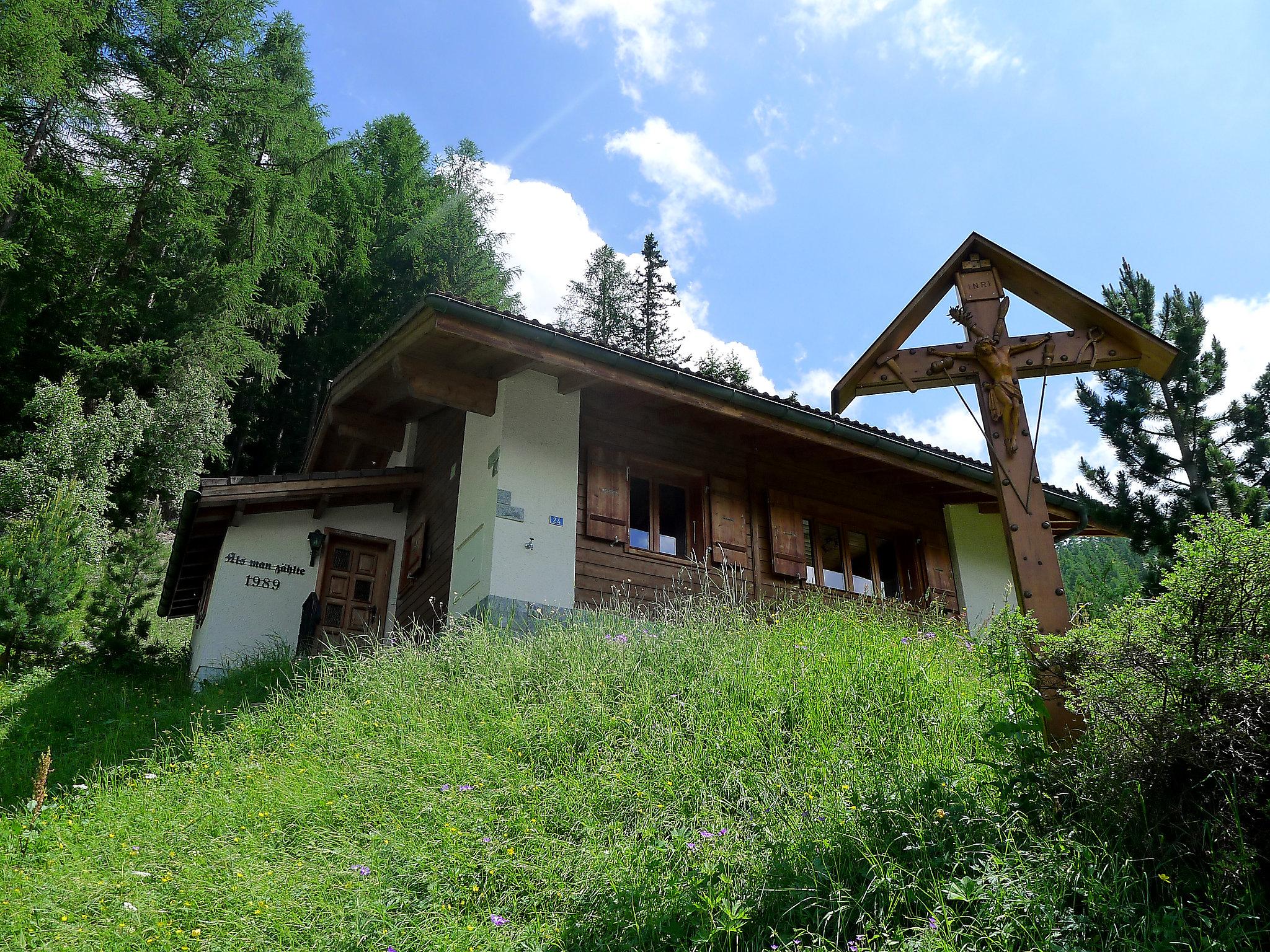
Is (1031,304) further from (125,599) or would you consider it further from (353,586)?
(125,599)

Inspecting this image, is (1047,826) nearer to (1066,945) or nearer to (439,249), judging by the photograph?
(1066,945)

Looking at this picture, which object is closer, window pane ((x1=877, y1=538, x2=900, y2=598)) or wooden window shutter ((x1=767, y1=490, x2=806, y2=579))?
wooden window shutter ((x1=767, y1=490, x2=806, y2=579))

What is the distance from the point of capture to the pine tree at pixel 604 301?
→ 3169 centimetres

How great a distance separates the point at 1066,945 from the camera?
2883 millimetres

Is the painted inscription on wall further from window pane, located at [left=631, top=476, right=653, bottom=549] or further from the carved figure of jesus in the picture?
the carved figure of jesus

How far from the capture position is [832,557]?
465 inches

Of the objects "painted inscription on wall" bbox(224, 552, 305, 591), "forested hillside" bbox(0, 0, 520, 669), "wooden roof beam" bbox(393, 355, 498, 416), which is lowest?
"painted inscription on wall" bbox(224, 552, 305, 591)

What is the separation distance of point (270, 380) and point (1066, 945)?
76.5 ft

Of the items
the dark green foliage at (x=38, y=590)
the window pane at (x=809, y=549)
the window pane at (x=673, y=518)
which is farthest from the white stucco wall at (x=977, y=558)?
the dark green foliage at (x=38, y=590)

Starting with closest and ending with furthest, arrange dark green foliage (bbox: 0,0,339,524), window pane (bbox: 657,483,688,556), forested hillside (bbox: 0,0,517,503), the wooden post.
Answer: the wooden post, window pane (bbox: 657,483,688,556), forested hillside (bbox: 0,0,517,503), dark green foliage (bbox: 0,0,339,524)

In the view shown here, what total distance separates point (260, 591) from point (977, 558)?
999 centimetres

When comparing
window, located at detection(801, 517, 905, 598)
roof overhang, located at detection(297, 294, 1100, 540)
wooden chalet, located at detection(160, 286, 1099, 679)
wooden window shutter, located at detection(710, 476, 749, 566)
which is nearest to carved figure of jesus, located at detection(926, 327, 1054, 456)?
roof overhang, located at detection(297, 294, 1100, 540)

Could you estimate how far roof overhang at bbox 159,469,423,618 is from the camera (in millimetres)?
10281

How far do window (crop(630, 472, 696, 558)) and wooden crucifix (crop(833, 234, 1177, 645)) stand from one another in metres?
5.20
